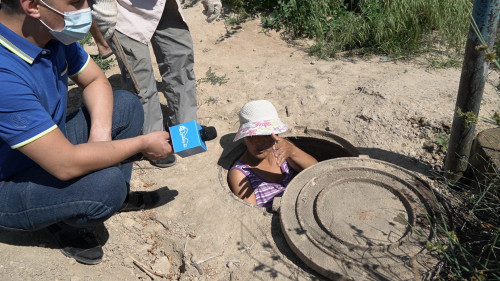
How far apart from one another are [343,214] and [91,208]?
130 centimetres

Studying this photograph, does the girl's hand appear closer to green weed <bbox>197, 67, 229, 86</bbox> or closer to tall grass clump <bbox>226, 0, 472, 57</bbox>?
green weed <bbox>197, 67, 229, 86</bbox>

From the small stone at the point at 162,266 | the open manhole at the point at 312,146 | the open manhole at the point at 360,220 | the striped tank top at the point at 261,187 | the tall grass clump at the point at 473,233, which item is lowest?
the small stone at the point at 162,266

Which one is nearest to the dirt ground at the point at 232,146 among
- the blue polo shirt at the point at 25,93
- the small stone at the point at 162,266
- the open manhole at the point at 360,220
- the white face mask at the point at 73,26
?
the small stone at the point at 162,266

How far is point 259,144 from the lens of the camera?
116 inches

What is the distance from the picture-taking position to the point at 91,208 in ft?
6.77

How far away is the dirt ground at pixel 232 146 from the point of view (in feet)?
7.48

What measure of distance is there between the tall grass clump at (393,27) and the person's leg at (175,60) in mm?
1694

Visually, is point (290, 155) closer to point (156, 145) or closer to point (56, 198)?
point (156, 145)

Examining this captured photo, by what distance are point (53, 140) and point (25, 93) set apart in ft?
0.75

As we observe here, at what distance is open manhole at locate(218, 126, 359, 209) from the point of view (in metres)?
3.17

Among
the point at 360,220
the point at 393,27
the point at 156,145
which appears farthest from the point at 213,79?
the point at 360,220

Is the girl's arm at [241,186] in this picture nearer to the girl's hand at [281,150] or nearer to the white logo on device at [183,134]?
the girl's hand at [281,150]

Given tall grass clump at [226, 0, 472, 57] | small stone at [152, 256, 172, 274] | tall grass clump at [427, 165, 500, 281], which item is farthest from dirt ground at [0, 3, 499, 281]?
tall grass clump at [427, 165, 500, 281]

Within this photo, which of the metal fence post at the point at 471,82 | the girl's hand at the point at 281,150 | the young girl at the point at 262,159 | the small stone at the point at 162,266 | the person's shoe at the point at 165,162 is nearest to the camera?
the metal fence post at the point at 471,82
